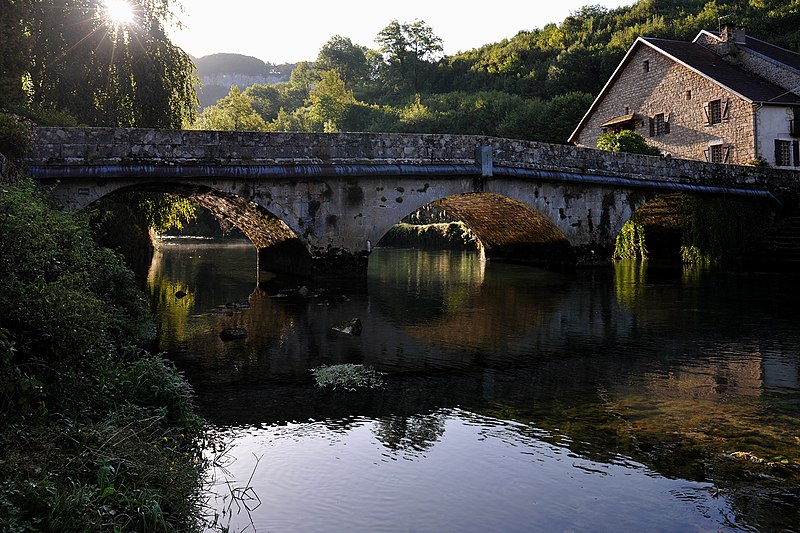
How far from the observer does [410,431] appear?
23.4 ft

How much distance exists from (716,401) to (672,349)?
11.0 feet

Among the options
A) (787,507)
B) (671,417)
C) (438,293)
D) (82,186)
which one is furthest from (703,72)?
(787,507)

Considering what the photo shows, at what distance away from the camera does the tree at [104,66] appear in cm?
1878

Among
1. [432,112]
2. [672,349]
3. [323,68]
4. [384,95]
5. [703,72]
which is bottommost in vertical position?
[672,349]

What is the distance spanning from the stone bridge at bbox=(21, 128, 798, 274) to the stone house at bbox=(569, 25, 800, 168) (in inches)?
218

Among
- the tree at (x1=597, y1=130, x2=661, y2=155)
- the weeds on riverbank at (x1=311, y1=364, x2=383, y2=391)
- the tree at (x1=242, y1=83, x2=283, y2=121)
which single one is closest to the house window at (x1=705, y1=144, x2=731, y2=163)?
the tree at (x1=597, y1=130, x2=661, y2=155)

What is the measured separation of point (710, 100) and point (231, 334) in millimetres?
28796

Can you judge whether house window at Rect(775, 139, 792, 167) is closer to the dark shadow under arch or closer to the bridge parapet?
the bridge parapet

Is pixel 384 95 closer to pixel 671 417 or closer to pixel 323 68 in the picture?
pixel 323 68

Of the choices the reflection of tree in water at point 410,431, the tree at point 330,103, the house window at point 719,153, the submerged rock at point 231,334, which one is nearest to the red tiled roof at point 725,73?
the house window at point 719,153

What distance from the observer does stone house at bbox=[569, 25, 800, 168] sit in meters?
32.2

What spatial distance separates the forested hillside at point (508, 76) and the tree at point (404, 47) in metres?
0.12

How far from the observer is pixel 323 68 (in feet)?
344

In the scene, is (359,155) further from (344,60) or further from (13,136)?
(344,60)
